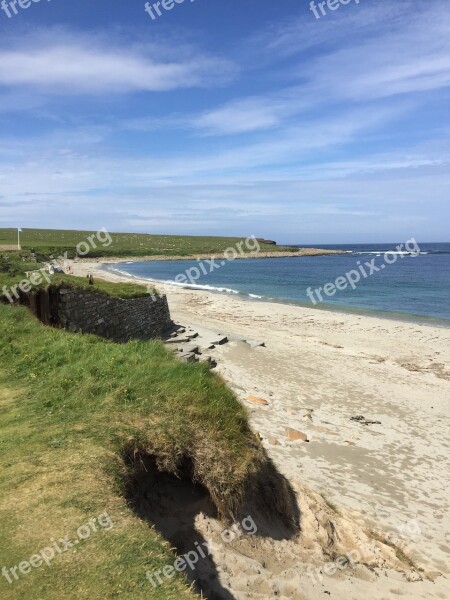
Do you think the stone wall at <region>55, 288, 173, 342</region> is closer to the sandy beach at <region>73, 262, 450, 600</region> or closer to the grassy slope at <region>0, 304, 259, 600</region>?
the sandy beach at <region>73, 262, 450, 600</region>

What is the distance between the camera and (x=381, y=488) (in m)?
10.6

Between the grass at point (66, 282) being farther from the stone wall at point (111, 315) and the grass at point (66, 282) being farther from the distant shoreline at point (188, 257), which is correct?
the distant shoreline at point (188, 257)

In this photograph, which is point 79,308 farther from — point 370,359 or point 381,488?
point 370,359

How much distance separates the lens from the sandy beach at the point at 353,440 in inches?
266

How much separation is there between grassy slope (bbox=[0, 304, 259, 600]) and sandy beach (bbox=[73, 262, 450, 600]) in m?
1.64

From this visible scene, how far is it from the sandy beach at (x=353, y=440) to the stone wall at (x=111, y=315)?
11.7 feet

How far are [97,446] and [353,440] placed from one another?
8639 mm

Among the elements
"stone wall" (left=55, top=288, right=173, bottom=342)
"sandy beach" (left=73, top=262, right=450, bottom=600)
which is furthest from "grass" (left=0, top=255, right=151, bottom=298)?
"sandy beach" (left=73, top=262, right=450, bottom=600)

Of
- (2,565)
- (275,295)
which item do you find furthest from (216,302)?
(2,565)

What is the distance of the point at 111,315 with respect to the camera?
19.3m

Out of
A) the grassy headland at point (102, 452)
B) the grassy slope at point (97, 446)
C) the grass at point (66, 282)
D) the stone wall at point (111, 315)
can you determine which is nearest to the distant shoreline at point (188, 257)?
the stone wall at point (111, 315)

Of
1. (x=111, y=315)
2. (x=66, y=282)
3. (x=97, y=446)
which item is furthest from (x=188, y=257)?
(x=97, y=446)

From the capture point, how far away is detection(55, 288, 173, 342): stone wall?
16359 millimetres

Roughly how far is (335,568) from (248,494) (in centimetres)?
168
